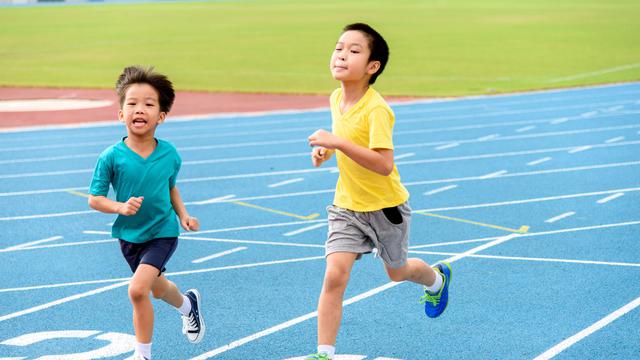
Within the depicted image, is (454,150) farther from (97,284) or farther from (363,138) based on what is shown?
(363,138)

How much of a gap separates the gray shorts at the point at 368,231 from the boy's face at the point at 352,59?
29.3 inches

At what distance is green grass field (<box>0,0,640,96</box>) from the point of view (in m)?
24.3

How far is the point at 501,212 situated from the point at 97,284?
4135 millimetres

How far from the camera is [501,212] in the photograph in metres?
9.66

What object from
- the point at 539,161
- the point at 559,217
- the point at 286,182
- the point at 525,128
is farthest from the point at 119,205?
the point at 525,128

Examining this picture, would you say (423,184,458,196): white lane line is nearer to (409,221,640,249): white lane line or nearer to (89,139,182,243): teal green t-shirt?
(409,221,640,249): white lane line

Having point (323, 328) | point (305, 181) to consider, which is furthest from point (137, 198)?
point (305, 181)

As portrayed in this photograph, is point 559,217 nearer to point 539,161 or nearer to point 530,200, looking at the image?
point 530,200

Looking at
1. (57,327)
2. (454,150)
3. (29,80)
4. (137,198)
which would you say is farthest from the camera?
(29,80)

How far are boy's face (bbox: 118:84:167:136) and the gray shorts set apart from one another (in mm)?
1118

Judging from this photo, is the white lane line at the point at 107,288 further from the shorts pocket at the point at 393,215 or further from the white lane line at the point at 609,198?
the white lane line at the point at 609,198

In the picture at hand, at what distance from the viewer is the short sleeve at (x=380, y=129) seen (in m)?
5.21

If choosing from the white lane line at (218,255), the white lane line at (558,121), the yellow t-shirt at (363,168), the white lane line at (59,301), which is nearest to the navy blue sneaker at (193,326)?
the yellow t-shirt at (363,168)

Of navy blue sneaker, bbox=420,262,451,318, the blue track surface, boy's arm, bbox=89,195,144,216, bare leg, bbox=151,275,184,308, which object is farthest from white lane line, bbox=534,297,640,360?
boy's arm, bbox=89,195,144,216
